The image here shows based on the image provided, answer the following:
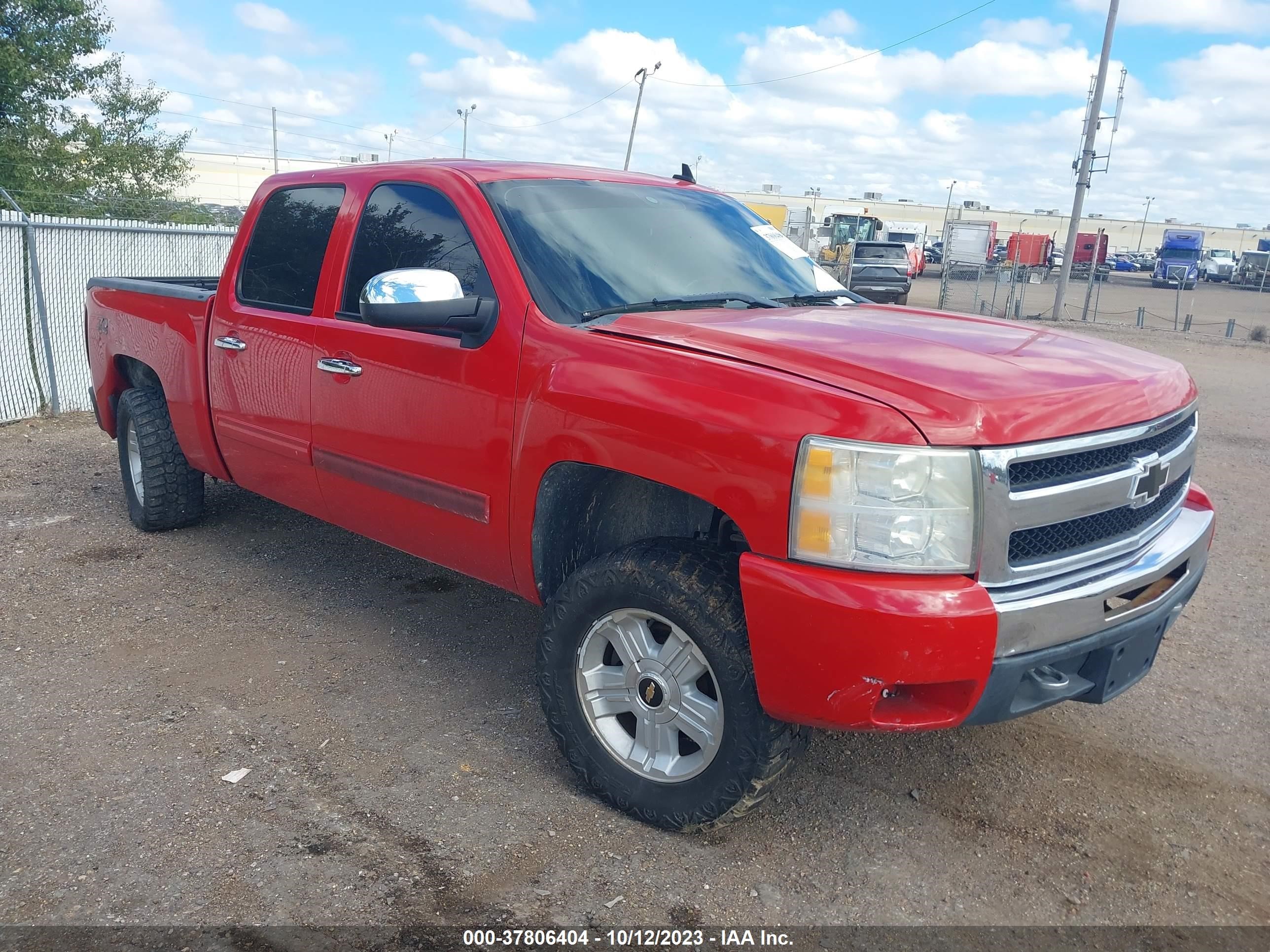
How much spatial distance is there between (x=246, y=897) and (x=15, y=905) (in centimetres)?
57

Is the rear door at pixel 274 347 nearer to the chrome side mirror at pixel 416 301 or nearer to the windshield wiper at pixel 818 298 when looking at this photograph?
the chrome side mirror at pixel 416 301

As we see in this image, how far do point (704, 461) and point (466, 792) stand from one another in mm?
1354

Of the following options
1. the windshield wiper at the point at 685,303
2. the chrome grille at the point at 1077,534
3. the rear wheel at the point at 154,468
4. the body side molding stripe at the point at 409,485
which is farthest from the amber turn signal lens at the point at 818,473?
the rear wheel at the point at 154,468

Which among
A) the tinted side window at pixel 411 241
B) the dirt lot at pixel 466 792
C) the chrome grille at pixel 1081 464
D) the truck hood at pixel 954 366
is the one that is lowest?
the dirt lot at pixel 466 792

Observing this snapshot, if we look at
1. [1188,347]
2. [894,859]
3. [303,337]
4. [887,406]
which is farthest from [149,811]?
[1188,347]

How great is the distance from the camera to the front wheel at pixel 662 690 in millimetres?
2744

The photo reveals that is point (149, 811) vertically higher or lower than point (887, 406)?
lower

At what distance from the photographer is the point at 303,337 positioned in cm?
412

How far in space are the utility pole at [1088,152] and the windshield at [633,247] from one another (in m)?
22.9

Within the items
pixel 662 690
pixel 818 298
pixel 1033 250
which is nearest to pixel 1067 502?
pixel 662 690

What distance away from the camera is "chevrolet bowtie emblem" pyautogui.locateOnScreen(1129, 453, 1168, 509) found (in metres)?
2.82

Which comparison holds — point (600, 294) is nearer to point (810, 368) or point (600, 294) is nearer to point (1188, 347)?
point (810, 368)

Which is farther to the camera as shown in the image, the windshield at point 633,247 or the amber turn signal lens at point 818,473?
the windshield at point 633,247

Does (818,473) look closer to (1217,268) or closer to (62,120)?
(62,120)
